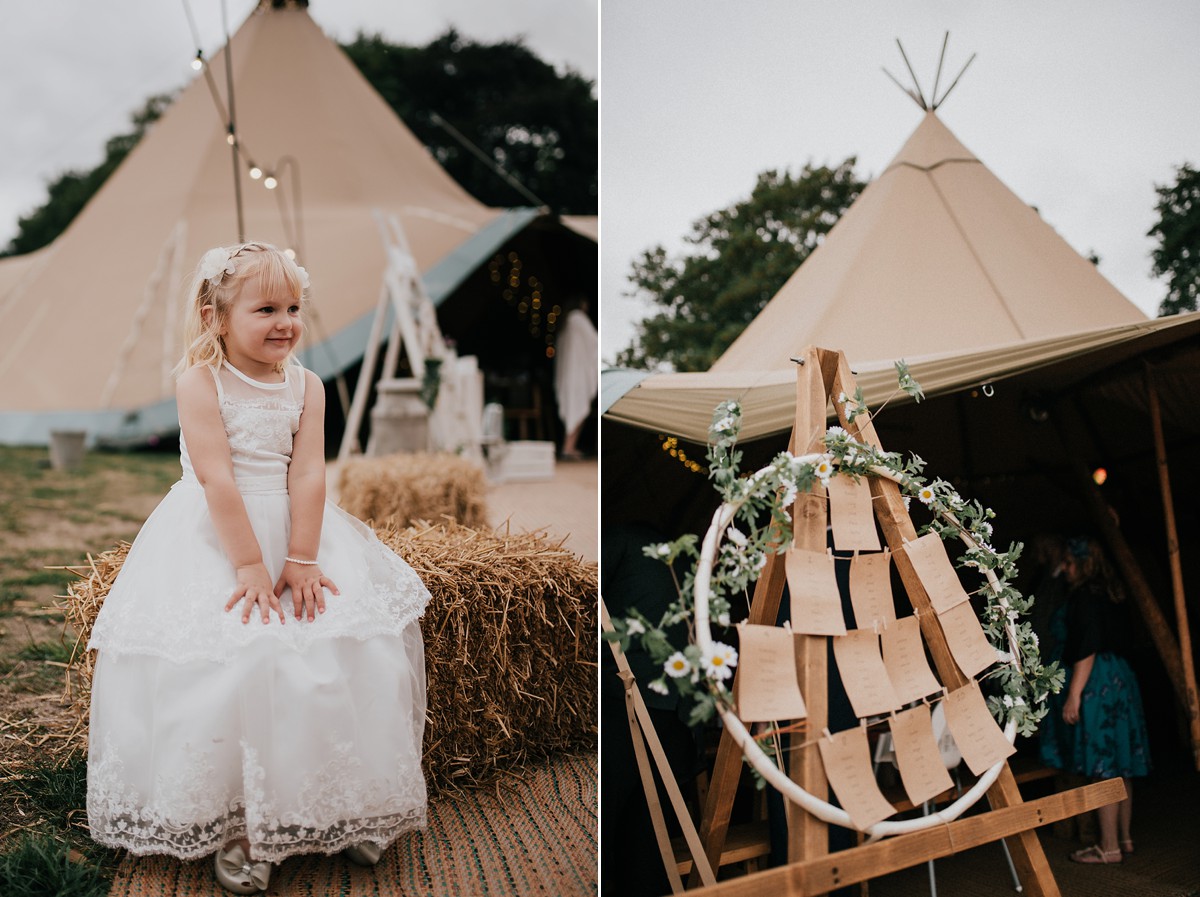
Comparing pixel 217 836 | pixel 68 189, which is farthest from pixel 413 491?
pixel 68 189

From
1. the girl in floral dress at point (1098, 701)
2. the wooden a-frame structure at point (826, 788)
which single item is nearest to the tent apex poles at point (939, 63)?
the girl in floral dress at point (1098, 701)

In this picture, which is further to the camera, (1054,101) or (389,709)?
(1054,101)

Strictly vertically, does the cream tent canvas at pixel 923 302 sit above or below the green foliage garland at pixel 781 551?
above

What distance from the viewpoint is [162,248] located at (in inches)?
412

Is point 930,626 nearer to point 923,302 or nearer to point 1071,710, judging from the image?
point 1071,710

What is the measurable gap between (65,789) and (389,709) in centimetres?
125

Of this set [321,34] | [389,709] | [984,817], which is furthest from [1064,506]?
[321,34]

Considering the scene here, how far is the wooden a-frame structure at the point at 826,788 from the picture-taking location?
6.15 feet

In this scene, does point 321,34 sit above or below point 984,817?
above

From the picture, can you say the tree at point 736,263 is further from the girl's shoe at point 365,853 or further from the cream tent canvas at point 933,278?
the girl's shoe at point 365,853

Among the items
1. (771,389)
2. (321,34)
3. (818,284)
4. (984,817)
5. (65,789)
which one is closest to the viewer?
(984,817)

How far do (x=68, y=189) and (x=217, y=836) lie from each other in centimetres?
2781

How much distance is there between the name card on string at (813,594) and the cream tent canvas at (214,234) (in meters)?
8.42

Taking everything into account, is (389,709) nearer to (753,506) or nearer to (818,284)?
(753,506)
